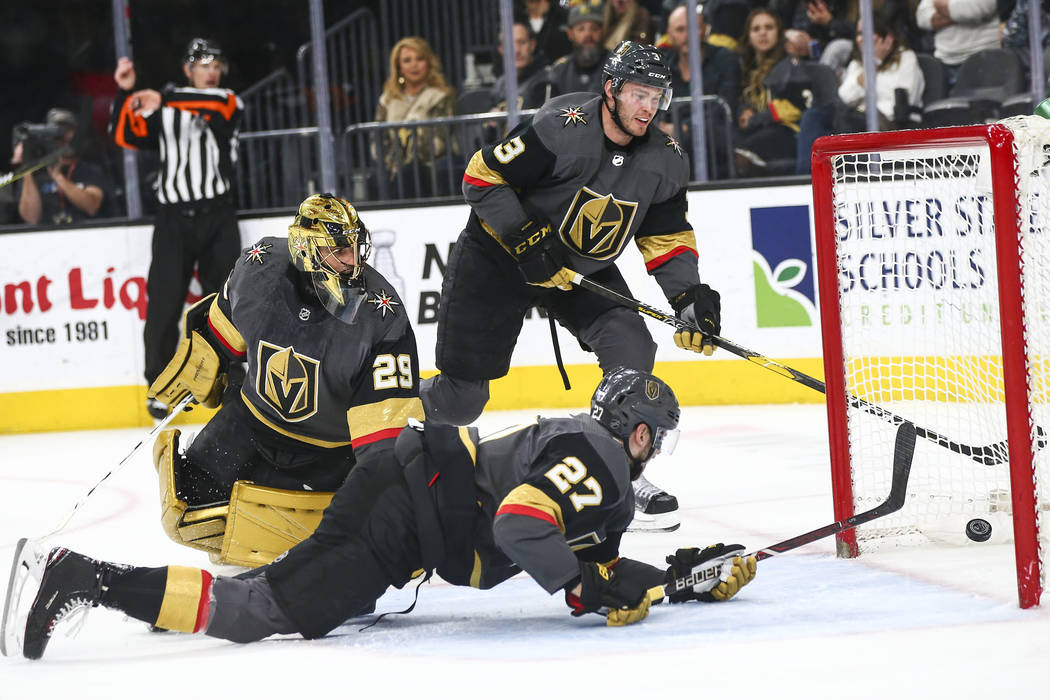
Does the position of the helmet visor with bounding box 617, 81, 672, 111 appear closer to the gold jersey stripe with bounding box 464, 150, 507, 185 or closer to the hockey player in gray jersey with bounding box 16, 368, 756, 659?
the gold jersey stripe with bounding box 464, 150, 507, 185

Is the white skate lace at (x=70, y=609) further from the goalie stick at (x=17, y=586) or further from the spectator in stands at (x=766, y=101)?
the spectator in stands at (x=766, y=101)

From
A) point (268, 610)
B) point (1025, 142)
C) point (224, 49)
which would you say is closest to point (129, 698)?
point (268, 610)

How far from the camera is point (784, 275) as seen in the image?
574cm

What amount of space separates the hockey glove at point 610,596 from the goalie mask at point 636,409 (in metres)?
0.20

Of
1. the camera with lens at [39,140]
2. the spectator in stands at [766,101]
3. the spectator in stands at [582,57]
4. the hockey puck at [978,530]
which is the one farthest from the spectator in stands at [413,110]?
the hockey puck at [978,530]

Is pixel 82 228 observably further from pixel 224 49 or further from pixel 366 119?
pixel 224 49

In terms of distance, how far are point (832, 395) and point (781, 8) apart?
11.3 ft

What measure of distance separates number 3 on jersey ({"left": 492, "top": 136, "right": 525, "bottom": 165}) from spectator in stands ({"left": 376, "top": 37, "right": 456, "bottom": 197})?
2592 mm

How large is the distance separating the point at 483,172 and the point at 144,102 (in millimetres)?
2823

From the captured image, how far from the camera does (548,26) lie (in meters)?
6.64

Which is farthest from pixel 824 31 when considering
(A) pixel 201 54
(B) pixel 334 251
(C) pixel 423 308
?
(B) pixel 334 251

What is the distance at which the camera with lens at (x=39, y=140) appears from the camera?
696 centimetres

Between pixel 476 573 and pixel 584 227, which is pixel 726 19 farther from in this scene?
pixel 476 573

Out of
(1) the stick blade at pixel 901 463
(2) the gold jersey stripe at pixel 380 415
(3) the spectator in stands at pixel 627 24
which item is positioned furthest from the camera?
(3) the spectator in stands at pixel 627 24
